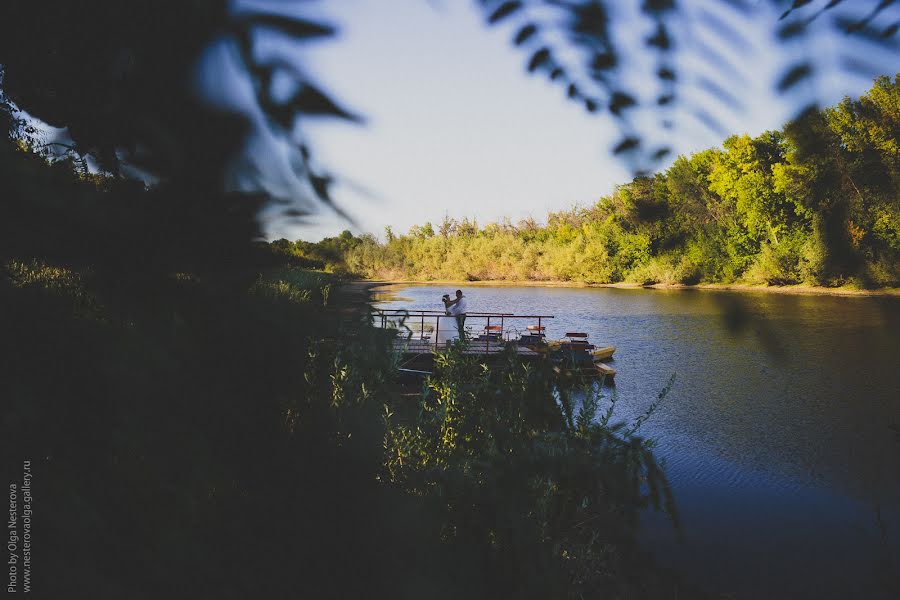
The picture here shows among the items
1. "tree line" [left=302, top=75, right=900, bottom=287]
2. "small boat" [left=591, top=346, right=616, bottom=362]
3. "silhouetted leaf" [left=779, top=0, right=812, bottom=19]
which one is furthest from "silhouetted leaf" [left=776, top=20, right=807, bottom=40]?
"small boat" [left=591, top=346, right=616, bottom=362]

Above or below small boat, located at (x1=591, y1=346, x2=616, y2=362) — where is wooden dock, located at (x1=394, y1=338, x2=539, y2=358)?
above

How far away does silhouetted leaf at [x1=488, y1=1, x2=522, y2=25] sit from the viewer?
0.99 m

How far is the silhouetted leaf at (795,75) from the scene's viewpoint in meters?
0.89

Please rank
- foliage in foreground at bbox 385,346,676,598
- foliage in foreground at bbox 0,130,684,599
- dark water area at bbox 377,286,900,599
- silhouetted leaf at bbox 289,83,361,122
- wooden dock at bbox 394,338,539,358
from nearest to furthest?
foliage in foreground at bbox 0,130,684,599 < silhouetted leaf at bbox 289,83,361,122 < wooden dock at bbox 394,338,539,358 < foliage in foreground at bbox 385,346,676,598 < dark water area at bbox 377,286,900,599

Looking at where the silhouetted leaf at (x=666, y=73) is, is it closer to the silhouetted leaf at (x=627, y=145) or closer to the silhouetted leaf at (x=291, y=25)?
the silhouetted leaf at (x=627, y=145)

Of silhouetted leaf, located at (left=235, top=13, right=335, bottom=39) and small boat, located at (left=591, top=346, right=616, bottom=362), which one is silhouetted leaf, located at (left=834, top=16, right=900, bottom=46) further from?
small boat, located at (left=591, top=346, right=616, bottom=362)

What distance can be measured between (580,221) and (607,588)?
9.97ft

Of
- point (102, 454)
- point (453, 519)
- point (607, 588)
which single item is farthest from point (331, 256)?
point (607, 588)

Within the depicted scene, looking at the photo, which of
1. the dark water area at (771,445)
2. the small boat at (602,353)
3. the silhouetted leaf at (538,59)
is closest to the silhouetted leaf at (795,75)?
the silhouetted leaf at (538,59)

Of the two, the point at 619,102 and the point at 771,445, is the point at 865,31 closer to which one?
the point at 619,102

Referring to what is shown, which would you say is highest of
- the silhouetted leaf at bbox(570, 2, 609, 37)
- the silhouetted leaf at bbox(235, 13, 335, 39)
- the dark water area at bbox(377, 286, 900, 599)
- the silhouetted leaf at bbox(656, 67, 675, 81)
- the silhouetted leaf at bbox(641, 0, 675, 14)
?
the silhouetted leaf at bbox(641, 0, 675, 14)

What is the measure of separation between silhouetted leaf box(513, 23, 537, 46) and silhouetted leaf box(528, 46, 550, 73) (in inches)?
1.8

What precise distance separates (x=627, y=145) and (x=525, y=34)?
29cm

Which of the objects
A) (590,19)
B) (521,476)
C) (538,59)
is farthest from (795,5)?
(521,476)
